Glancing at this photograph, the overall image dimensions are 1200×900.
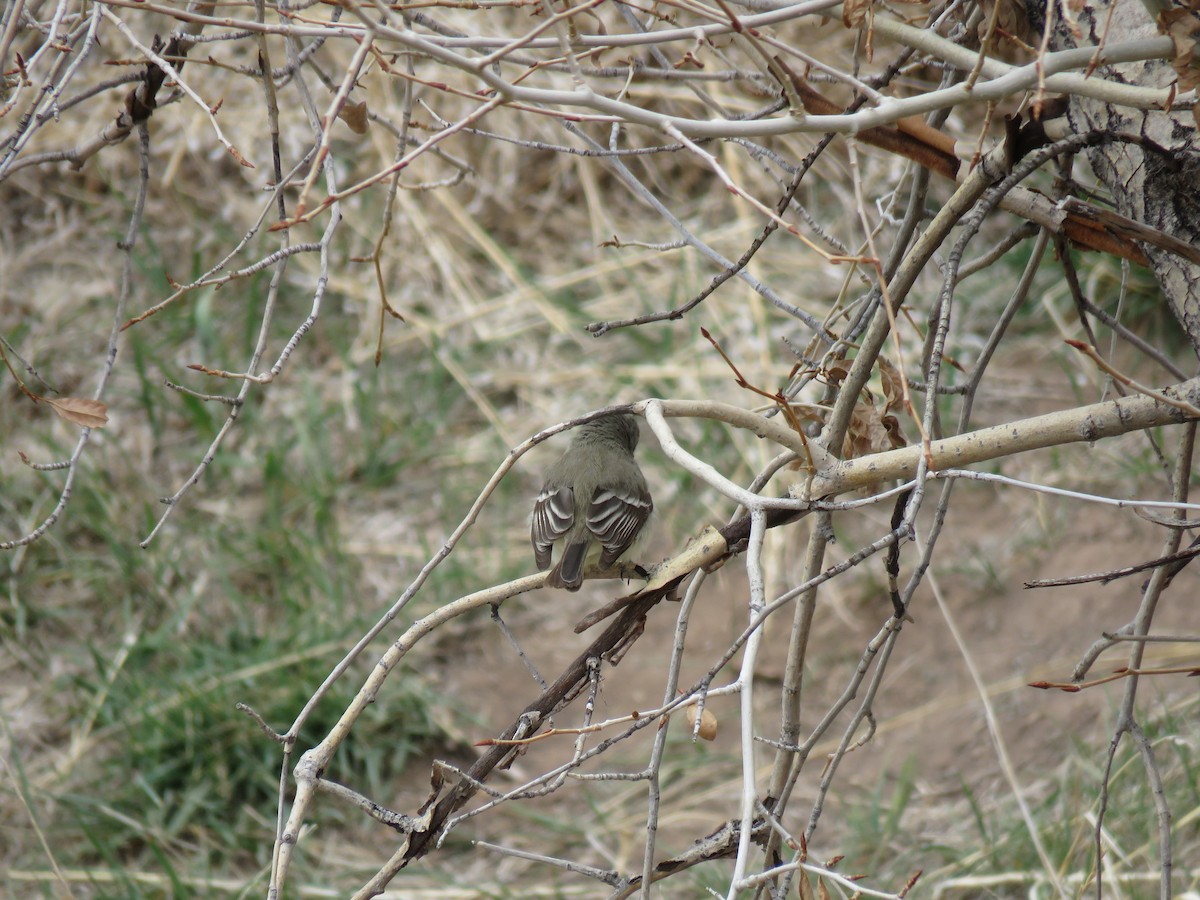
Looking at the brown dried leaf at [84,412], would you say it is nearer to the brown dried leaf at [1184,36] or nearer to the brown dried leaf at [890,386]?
the brown dried leaf at [890,386]

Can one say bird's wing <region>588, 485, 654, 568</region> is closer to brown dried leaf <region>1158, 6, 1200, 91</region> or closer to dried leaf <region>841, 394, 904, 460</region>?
dried leaf <region>841, 394, 904, 460</region>

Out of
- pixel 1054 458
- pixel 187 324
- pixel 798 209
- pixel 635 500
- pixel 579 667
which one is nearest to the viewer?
pixel 579 667

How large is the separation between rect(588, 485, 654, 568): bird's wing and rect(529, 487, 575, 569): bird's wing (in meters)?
0.09

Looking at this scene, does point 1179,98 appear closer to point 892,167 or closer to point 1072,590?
point 1072,590

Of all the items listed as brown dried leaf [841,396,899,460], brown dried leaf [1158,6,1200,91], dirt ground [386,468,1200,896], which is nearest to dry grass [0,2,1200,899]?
dirt ground [386,468,1200,896]

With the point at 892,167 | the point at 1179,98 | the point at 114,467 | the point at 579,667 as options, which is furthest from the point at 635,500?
the point at 892,167

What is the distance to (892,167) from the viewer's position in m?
7.23

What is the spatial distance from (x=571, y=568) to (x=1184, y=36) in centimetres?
222

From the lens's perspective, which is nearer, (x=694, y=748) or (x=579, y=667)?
(x=579, y=667)

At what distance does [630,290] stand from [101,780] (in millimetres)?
3886

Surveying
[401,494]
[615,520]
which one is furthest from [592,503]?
[401,494]

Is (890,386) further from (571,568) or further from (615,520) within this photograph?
(615,520)

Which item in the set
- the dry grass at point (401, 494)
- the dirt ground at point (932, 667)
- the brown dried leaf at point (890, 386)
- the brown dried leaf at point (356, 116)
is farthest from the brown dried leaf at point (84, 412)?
the dirt ground at point (932, 667)

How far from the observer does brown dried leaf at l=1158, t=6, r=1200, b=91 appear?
1.81 metres
